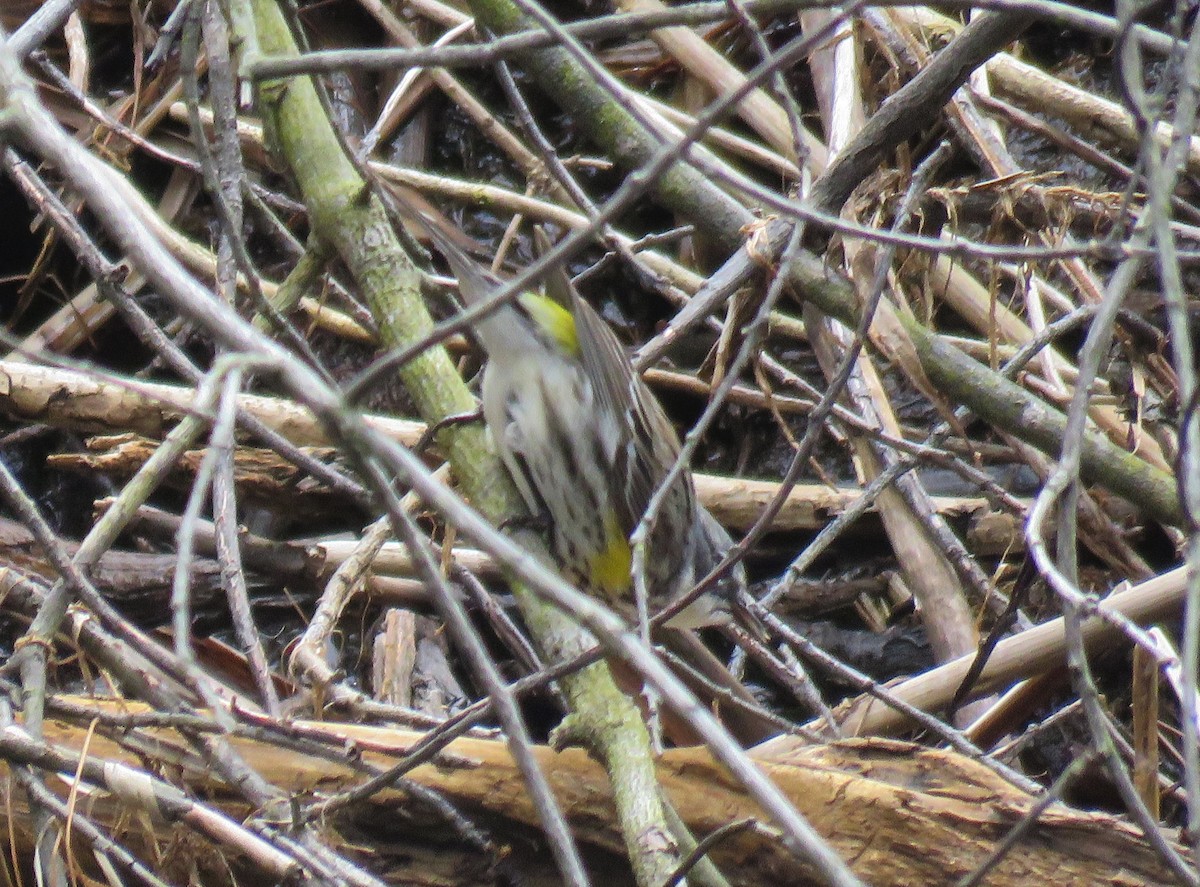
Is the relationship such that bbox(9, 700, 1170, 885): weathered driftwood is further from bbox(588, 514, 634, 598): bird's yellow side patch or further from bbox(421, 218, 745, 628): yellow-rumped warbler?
bbox(588, 514, 634, 598): bird's yellow side patch

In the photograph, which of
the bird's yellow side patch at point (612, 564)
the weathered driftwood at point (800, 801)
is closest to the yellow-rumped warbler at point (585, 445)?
the bird's yellow side patch at point (612, 564)

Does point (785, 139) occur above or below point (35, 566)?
above

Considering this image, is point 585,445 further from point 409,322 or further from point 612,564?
point 409,322

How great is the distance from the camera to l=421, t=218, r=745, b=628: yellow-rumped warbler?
3.42 m

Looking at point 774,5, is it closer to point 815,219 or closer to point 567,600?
point 815,219

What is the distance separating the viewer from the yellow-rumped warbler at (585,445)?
3.42 meters

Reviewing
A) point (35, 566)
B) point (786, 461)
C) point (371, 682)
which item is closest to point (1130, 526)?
point (786, 461)

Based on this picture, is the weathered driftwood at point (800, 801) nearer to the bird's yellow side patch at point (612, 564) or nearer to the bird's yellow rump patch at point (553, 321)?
the bird's yellow side patch at point (612, 564)

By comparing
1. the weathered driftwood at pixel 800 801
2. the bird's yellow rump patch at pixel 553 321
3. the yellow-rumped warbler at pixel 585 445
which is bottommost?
the weathered driftwood at pixel 800 801

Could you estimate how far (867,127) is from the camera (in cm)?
296

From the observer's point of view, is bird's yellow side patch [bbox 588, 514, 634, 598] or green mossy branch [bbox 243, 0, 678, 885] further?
bird's yellow side patch [bbox 588, 514, 634, 598]

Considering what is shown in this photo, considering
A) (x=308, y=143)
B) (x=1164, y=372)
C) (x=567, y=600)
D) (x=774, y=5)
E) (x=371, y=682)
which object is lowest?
(x=371, y=682)

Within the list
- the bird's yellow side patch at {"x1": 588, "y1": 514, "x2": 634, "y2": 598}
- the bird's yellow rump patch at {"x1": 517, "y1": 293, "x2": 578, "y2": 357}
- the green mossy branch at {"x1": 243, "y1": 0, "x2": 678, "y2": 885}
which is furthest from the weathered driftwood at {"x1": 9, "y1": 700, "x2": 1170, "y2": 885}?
the bird's yellow rump patch at {"x1": 517, "y1": 293, "x2": 578, "y2": 357}

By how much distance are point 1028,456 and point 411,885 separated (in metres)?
2.38
